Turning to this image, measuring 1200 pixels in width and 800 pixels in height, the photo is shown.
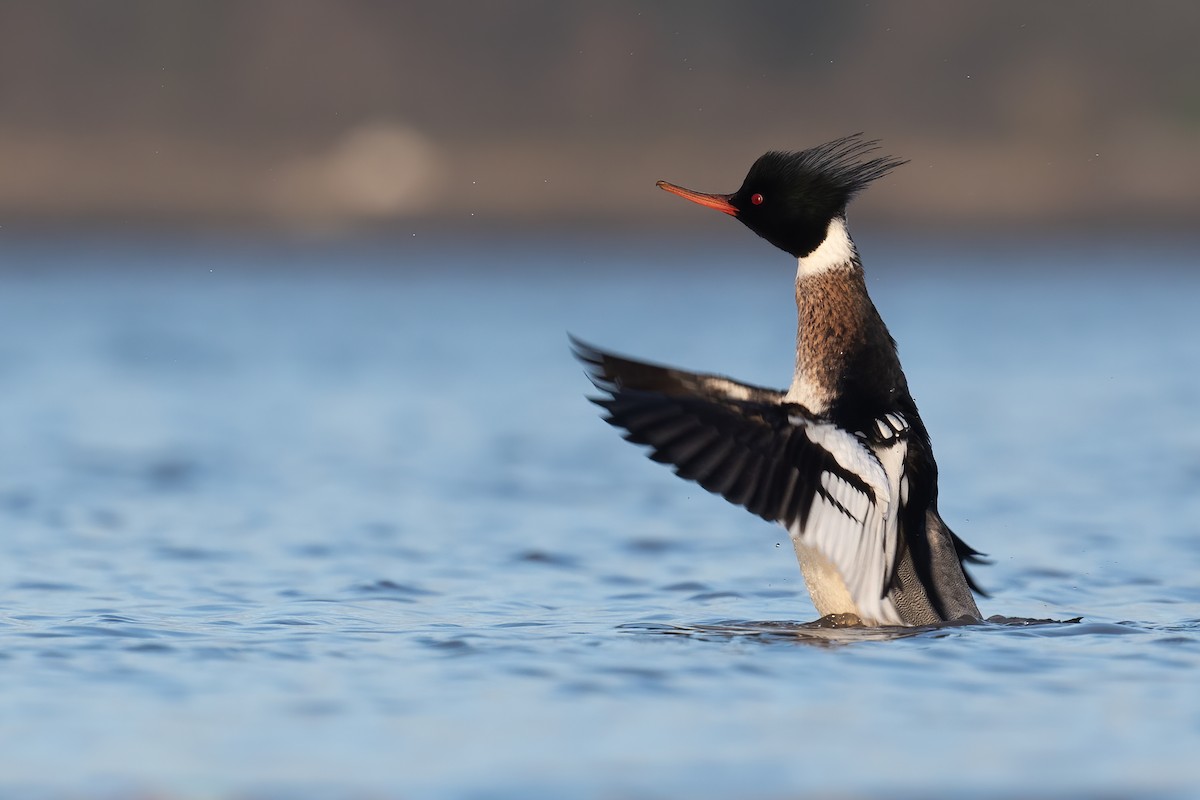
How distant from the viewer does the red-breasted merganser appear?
18.4 feet

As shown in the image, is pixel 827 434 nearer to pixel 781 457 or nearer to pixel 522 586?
pixel 781 457

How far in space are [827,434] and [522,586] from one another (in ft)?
6.00

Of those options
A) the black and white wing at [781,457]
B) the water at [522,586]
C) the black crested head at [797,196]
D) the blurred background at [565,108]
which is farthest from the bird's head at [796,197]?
the blurred background at [565,108]

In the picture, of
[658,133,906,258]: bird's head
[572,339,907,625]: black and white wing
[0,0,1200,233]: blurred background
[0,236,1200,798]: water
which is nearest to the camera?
[0,236,1200,798]: water

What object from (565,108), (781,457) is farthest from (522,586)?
(565,108)

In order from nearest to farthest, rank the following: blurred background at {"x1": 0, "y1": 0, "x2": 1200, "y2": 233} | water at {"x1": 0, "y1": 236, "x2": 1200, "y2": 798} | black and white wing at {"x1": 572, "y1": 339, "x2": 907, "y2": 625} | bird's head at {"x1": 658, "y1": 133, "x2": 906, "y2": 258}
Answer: water at {"x1": 0, "y1": 236, "x2": 1200, "y2": 798}
black and white wing at {"x1": 572, "y1": 339, "x2": 907, "y2": 625}
bird's head at {"x1": 658, "y1": 133, "x2": 906, "y2": 258}
blurred background at {"x1": 0, "y1": 0, "x2": 1200, "y2": 233}

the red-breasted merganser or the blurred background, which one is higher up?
the blurred background

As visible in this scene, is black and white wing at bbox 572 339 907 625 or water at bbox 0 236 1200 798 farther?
black and white wing at bbox 572 339 907 625

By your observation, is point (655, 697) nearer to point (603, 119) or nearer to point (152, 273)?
point (152, 273)

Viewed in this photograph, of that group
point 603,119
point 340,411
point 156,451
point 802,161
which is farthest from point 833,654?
point 603,119

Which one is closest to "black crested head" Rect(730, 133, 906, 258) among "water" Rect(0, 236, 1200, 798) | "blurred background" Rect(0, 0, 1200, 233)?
"water" Rect(0, 236, 1200, 798)

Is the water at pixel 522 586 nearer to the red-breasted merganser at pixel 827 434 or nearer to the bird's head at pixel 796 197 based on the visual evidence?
the red-breasted merganser at pixel 827 434

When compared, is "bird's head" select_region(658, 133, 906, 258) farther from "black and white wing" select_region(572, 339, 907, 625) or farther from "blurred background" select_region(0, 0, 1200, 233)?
"blurred background" select_region(0, 0, 1200, 233)

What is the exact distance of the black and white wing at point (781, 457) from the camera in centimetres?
556
